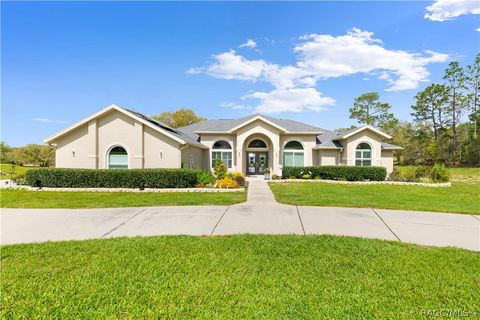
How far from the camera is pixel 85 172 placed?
49.6ft

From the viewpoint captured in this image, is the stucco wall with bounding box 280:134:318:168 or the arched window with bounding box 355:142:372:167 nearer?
the arched window with bounding box 355:142:372:167

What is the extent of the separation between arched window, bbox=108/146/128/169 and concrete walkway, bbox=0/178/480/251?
28.8 feet

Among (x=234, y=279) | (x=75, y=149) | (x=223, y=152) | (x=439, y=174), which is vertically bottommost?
(x=234, y=279)

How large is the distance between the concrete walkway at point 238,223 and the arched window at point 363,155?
14165 millimetres

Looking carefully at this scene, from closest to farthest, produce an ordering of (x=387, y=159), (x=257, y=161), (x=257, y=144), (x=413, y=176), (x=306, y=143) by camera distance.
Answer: (x=413, y=176) < (x=306, y=143) < (x=387, y=159) < (x=257, y=144) < (x=257, y=161)

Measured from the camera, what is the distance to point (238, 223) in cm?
743

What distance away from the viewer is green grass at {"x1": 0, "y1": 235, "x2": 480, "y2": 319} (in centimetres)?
333

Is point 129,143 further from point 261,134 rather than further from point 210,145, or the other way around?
point 261,134

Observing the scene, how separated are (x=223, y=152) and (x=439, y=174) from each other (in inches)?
679

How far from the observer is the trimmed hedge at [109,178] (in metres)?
15.1

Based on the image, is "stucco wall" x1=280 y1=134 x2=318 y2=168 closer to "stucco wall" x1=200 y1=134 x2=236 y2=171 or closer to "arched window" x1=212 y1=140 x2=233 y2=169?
"stucco wall" x1=200 y1=134 x2=236 y2=171

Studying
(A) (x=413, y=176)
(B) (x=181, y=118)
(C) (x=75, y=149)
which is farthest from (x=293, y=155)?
(B) (x=181, y=118)

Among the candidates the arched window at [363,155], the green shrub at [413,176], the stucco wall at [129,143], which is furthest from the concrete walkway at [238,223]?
the arched window at [363,155]

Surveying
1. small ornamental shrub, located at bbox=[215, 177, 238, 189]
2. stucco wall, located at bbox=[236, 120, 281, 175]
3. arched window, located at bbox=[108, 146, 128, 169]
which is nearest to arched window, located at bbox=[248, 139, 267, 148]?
stucco wall, located at bbox=[236, 120, 281, 175]
